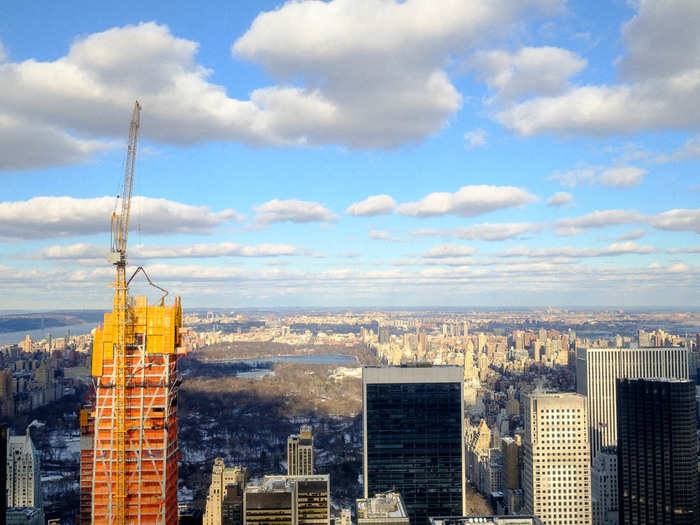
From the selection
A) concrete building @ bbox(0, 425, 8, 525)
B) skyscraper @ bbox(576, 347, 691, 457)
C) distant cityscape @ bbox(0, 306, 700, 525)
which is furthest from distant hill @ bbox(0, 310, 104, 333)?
skyscraper @ bbox(576, 347, 691, 457)

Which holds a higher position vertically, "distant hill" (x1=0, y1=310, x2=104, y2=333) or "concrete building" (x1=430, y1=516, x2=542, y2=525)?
"distant hill" (x1=0, y1=310, x2=104, y2=333)

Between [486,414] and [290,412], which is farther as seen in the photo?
[290,412]

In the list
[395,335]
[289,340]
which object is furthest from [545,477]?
[289,340]

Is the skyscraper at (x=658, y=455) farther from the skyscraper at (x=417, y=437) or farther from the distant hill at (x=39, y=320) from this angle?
the distant hill at (x=39, y=320)

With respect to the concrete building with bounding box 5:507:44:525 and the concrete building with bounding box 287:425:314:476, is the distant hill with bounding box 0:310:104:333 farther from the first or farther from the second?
the concrete building with bounding box 287:425:314:476

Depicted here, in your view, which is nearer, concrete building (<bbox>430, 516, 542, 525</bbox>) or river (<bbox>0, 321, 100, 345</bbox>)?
concrete building (<bbox>430, 516, 542, 525</bbox>)

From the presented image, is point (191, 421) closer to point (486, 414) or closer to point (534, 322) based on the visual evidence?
point (486, 414)

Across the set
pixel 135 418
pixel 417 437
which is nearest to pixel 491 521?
pixel 135 418
